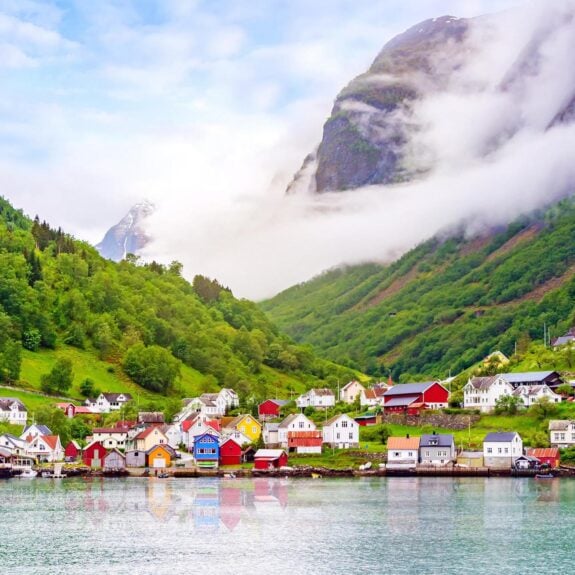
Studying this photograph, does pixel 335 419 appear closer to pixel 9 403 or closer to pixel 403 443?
pixel 403 443

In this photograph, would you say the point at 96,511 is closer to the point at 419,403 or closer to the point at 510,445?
the point at 510,445

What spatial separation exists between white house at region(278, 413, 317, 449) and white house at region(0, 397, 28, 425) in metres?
36.8

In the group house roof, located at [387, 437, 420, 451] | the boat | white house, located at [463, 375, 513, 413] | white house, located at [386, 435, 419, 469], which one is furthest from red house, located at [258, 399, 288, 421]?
the boat

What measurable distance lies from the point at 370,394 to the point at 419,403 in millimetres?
→ 25004

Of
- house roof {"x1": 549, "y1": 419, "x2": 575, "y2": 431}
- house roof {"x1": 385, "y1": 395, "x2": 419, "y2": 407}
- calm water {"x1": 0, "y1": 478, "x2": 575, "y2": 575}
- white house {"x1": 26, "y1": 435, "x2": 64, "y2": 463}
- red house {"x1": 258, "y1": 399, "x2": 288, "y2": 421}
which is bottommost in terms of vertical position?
calm water {"x1": 0, "y1": 478, "x2": 575, "y2": 575}

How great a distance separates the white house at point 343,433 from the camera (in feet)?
433

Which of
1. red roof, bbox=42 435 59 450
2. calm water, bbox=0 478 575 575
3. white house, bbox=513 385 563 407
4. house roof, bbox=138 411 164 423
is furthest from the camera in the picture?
house roof, bbox=138 411 164 423

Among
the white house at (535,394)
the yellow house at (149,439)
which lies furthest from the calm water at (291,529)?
the yellow house at (149,439)

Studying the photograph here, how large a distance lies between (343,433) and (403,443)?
39.4ft

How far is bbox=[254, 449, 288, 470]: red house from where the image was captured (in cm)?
12525

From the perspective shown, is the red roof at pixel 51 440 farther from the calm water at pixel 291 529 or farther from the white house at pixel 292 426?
the calm water at pixel 291 529

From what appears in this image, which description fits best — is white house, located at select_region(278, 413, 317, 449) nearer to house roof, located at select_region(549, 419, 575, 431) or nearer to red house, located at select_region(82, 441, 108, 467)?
red house, located at select_region(82, 441, 108, 467)

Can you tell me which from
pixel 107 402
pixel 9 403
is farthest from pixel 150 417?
pixel 9 403

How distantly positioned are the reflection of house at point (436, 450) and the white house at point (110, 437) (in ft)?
140
